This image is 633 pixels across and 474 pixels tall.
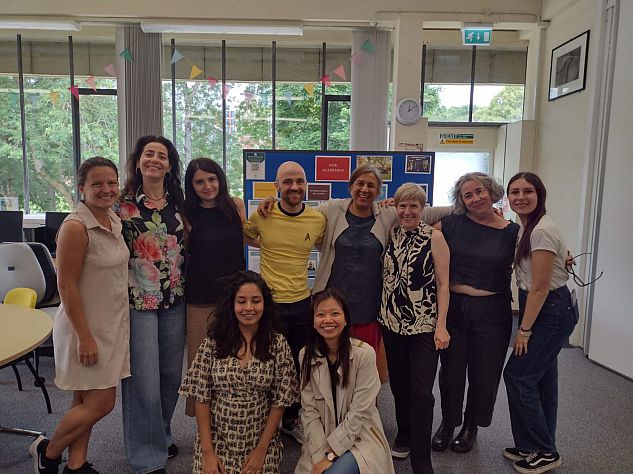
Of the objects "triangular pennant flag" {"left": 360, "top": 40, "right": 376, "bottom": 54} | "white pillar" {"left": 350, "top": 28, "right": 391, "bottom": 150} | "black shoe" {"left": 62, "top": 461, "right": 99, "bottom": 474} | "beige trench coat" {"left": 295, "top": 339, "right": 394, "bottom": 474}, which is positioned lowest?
"black shoe" {"left": 62, "top": 461, "right": 99, "bottom": 474}

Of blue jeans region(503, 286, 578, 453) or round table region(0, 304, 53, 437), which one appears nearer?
round table region(0, 304, 53, 437)

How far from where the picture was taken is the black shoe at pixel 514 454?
2227mm

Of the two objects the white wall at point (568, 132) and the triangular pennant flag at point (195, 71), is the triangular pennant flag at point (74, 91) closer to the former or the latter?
the triangular pennant flag at point (195, 71)

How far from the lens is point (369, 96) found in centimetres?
532

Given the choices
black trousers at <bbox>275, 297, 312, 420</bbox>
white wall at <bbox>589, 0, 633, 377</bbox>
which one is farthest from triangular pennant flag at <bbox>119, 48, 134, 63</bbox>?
white wall at <bbox>589, 0, 633, 377</bbox>

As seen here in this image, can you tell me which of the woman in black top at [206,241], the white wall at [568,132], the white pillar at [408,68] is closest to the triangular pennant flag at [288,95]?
the white pillar at [408,68]

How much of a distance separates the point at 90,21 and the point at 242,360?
16.1 feet

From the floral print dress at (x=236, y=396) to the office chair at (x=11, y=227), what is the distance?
4331mm

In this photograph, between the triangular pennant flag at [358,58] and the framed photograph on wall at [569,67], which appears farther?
the triangular pennant flag at [358,58]

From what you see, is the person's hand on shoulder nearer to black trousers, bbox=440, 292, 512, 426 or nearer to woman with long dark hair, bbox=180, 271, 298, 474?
woman with long dark hair, bbox=180, 271, 298, 474

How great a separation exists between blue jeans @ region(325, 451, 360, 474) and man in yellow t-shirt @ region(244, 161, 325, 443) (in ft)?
1.71

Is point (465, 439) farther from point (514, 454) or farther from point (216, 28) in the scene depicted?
point (216, 28)

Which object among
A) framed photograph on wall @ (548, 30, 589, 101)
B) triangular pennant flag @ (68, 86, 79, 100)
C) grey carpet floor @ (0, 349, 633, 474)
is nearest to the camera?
grey carpet floor @ (0, 349, 633, 474)

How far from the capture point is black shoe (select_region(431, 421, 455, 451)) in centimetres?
233
